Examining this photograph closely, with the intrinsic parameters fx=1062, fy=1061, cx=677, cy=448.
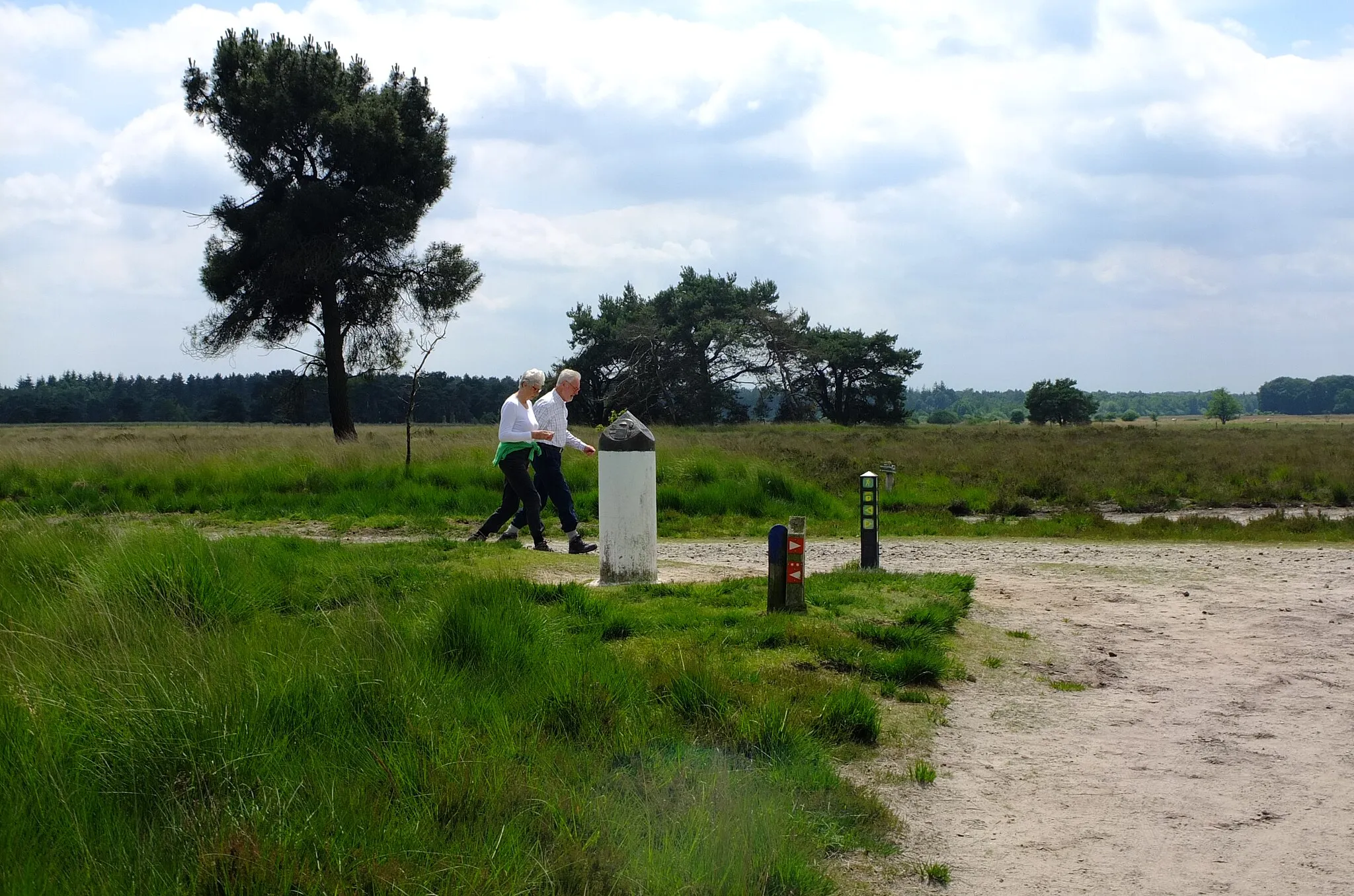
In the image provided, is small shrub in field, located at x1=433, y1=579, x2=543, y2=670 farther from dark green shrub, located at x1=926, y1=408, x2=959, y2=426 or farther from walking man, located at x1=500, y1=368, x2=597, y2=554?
dark green shrub, located at x1=926, y1=408, x2=959, y2=426

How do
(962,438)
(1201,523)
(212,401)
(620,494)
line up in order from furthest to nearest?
(212,401)
(962,438)
(1201,523)
(620,494)

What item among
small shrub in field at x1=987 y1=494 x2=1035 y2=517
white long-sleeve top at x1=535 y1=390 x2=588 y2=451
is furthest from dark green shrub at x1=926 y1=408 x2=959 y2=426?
white long-sleeve top at x1=535 y1=390 x2=588 y2=451

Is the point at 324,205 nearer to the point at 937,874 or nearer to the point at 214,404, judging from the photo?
the point at 937,874

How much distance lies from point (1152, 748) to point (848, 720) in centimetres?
166

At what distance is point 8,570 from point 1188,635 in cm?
918

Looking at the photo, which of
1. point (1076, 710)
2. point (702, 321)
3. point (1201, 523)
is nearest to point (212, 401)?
point (702, 321)

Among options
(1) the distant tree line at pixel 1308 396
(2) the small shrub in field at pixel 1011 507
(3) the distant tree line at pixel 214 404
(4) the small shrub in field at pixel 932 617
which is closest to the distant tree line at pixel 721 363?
(3) the distant tree line at pixel 214 404

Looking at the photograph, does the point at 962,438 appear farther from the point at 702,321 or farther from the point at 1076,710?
the point at 1076,710

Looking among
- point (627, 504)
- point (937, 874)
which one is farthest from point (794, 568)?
point (937, 874)

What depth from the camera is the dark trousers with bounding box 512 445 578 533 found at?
11.8 meters

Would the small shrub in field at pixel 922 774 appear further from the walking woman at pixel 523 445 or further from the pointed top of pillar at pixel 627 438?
the walking woman at pixel 523 445

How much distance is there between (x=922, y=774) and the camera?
517 cm

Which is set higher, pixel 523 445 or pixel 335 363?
pixel 335 363

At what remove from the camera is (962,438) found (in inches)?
1828
